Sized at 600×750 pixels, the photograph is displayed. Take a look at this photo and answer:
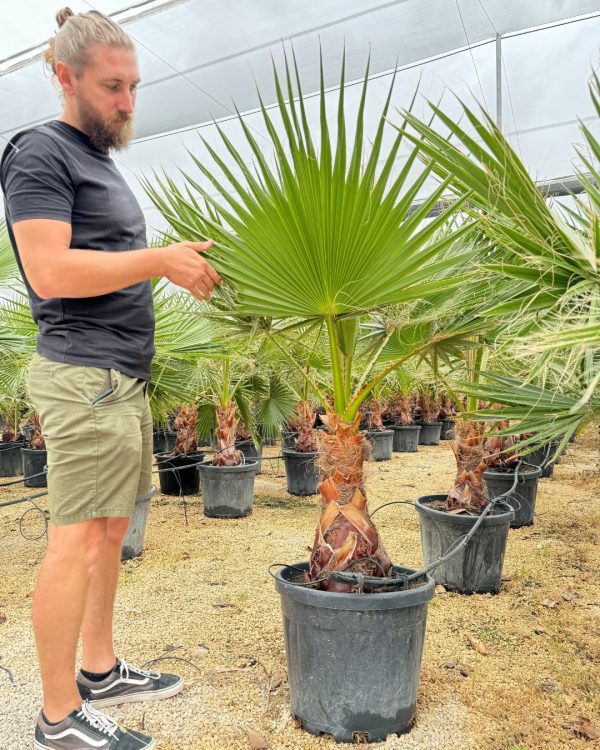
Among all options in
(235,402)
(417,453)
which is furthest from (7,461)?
(417,453)

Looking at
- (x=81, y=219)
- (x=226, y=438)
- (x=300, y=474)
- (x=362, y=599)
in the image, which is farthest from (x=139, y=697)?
(x=300, y=474)

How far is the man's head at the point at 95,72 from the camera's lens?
A: 5.33ft

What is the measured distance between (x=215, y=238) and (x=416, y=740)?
5.00 ft

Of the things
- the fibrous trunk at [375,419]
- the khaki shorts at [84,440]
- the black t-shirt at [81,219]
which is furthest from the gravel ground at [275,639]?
the fibrous trunk at [375,419]

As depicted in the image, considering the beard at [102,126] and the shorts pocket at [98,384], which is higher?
the beard at [102,126]

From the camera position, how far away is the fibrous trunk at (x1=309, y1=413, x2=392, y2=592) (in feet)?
6.11

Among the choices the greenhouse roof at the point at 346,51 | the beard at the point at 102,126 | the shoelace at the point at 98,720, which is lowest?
the shoelace at the point at 98,720

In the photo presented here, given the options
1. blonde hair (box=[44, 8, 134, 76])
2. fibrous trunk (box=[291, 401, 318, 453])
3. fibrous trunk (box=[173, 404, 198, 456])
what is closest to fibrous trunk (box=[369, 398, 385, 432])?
fibrous trunk (box=[291, 401, 318, 453])

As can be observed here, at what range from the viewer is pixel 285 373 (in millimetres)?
5398

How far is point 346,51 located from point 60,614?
7.35 meters

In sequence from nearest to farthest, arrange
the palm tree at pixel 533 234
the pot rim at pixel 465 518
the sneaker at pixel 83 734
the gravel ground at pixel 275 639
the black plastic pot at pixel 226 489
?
1. the palm tree at pixel 533 234
2. the sneaker at pixel 83 734
3. the gravel ground at pixel 275 639
4. the pot rim at pixel 465 518
5. the black plastic pot at pixel 226 489

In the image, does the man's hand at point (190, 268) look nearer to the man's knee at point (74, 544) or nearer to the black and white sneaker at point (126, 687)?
the man's knee at point (74, 544)

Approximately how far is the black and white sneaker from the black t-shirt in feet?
3.08

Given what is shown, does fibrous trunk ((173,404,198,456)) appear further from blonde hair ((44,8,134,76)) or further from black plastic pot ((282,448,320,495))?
blonde hair ((44,8,134,76))
